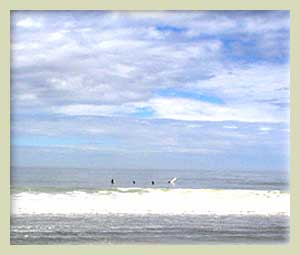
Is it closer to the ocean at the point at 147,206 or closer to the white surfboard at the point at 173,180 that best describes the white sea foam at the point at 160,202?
the ocean at the point at 147,206

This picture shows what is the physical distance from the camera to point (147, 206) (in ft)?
46.0

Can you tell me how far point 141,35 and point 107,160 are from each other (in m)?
1.78

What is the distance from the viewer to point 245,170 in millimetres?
13812

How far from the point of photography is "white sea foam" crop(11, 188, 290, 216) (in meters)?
13.9

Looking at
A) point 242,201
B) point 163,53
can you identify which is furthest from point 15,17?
point 242,201

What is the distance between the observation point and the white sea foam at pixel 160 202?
13883mm

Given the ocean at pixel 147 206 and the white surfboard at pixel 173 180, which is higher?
the white surfboard at pixel 173 180

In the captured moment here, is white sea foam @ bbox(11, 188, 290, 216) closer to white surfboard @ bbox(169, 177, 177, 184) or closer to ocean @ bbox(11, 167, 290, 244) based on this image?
ocean @ bbox(11, 167, 290, 244)

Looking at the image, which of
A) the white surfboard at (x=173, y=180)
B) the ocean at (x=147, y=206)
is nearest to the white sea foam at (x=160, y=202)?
the ocean at (x=147, y=206)

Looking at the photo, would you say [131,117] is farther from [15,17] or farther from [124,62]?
[15,17]

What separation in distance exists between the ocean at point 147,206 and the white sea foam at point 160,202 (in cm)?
1

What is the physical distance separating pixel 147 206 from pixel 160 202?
19cm

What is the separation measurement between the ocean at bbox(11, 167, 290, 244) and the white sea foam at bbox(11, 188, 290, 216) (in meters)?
0.01

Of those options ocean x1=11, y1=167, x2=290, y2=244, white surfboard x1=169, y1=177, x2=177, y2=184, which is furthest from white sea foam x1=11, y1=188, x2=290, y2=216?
white surfboard x1=169, y1=177, x2=177, y2=184
